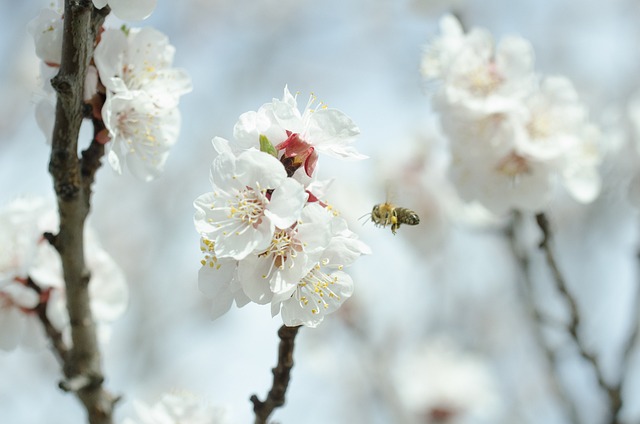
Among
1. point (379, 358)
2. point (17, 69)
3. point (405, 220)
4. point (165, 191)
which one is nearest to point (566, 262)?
point (379, 358)

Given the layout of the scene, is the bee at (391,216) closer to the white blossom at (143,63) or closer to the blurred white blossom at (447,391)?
the white blossom at (143,63)

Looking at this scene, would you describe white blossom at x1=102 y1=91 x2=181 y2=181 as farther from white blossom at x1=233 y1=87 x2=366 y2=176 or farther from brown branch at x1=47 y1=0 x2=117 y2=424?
white blossom at x1=233 y1=87 x2=366 y2=176

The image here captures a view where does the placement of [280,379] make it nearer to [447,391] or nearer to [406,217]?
[406,217]

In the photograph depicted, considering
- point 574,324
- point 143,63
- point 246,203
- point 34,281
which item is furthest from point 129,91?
point 574,324

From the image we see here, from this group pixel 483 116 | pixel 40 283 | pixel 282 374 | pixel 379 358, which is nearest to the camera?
pixel 282 374

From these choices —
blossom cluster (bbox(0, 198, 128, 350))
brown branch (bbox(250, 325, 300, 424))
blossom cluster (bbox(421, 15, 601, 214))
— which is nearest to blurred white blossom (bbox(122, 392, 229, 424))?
brown branch (bbox(250, 325, 300, 424))

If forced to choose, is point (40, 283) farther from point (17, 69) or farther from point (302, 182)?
point (17, 69)

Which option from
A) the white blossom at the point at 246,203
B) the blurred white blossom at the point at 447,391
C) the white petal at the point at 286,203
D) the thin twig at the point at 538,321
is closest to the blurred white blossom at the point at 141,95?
the white blossom at the point at 246,203
